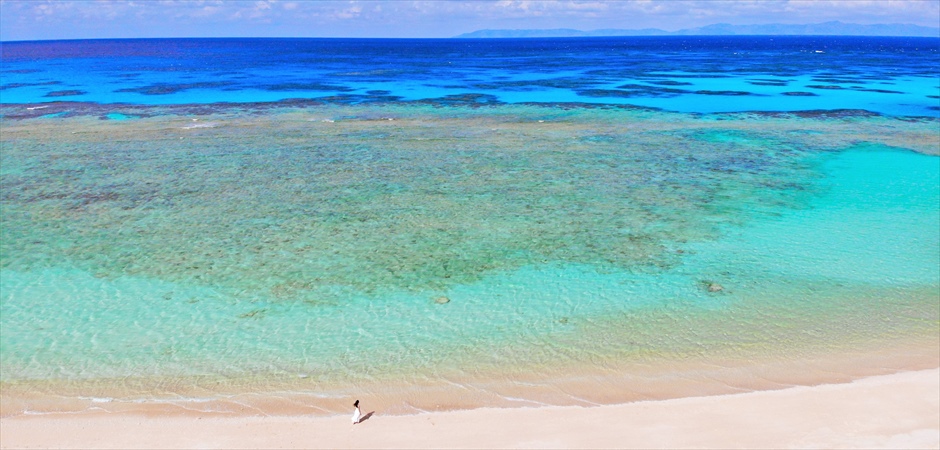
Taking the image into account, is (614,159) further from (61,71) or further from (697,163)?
(61,71)

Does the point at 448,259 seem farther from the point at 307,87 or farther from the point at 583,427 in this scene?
the point at 307,87

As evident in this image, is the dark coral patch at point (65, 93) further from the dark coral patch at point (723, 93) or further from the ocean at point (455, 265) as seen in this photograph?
the dark coral patch at point (723, 93)

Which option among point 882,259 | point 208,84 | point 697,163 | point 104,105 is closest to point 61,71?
point 208,84

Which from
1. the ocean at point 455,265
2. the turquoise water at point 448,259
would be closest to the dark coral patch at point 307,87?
the ocean at point 455,265

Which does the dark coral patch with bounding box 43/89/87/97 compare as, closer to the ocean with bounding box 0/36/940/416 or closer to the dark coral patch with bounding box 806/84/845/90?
the ocean with bounding box 0/36/940/416

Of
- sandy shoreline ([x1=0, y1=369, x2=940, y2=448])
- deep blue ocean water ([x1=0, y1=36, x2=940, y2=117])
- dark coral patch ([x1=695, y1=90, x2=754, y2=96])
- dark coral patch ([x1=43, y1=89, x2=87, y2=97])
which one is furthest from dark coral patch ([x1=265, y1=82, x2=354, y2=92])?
sandy shoreline ([x1=0, y1=369, x2=940, y2=448])

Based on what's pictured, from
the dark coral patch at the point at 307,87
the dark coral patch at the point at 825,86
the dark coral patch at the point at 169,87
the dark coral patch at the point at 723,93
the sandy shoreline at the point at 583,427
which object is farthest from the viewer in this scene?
the dark coral patch at the point at 307,87

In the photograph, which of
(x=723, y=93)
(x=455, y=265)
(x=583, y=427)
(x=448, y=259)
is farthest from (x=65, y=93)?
(x=583, y=427)
